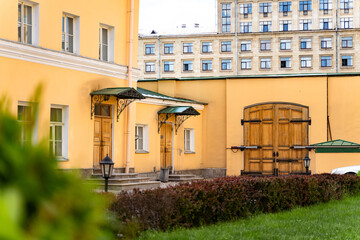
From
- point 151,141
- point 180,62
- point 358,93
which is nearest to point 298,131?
point 358,93

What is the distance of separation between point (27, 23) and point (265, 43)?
2391 inches

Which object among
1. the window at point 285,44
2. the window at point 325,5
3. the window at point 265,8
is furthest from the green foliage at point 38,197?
the window at point 325,5

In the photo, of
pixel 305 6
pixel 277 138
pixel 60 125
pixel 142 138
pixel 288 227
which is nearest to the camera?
pixel 288 227

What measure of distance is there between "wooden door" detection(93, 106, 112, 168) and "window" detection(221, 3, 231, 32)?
58411 millimetres

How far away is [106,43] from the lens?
63.1ft

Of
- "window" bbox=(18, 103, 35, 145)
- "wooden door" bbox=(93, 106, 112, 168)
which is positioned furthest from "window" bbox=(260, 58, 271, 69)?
"window" bbox=(18, 103, 35, 145)

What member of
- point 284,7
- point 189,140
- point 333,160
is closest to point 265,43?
point 284,7

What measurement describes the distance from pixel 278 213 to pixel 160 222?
384 cm

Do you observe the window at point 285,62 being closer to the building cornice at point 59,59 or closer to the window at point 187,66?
the window at point 187,66

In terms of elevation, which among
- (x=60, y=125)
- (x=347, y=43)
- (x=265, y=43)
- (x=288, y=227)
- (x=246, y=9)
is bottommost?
(x=288, y=227)

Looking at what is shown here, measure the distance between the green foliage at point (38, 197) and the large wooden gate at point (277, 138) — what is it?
938 inches

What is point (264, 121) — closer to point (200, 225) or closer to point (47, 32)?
point (47, 32)

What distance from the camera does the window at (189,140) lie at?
25475 millimetres

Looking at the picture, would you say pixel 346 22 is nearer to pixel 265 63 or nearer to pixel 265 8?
pixel 265 8
